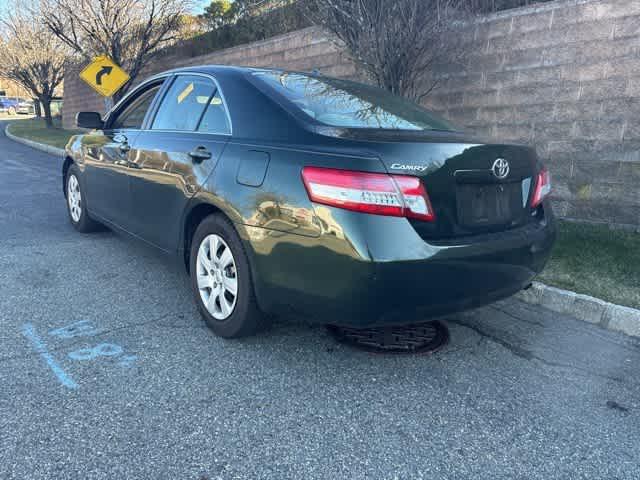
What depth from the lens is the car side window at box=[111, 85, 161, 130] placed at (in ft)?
13.9

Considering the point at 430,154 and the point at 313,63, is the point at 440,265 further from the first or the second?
the point at 313,63

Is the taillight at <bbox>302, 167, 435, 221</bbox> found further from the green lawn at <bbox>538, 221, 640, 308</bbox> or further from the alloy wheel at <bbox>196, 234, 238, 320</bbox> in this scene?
the green lawn at <bbox>538, 221, 640, 308</bbox>

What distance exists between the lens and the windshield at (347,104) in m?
2.98

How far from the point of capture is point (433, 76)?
7285 millimetres

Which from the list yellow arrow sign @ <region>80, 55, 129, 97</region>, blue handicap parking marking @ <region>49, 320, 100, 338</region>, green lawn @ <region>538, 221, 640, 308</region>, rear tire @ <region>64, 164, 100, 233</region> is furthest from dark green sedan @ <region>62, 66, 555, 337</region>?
yellow arrow sign @ <region>80, 55, 129, 97</region>

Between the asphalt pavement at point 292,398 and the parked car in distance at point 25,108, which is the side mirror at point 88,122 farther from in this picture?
the parked car in distance at point 25,108

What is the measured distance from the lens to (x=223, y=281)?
10.2 ft

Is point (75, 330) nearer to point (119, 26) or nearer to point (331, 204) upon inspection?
point (331, 204)

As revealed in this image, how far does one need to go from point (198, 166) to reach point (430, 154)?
1.48 meters

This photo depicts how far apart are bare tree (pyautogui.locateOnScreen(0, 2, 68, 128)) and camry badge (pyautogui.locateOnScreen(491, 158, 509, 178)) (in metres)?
22.5

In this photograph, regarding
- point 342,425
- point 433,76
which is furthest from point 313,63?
point 342,425

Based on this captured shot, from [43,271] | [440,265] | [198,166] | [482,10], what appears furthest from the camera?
[482,10]

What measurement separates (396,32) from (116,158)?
12.0 feet

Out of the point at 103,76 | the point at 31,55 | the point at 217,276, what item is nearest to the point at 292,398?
the point at 217,276
